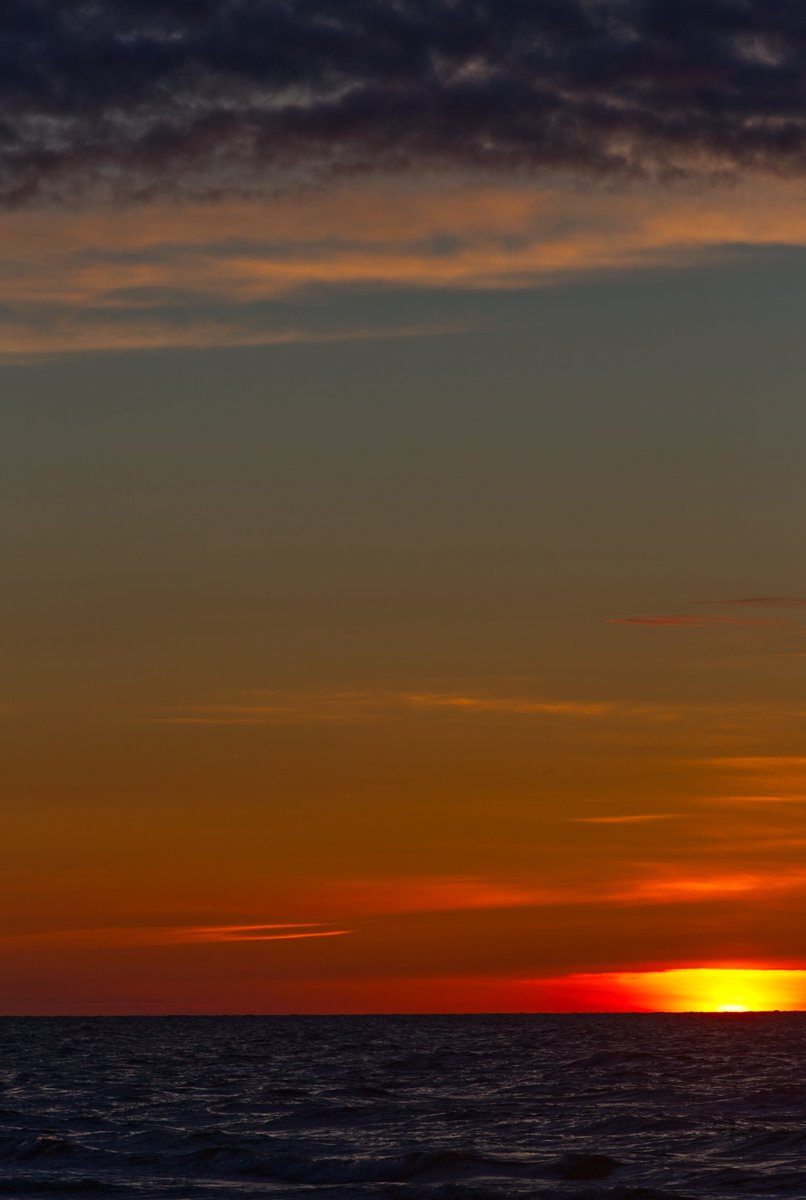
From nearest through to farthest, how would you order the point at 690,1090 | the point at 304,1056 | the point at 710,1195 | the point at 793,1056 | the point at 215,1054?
the point at 710,1195 < the point at 690,1090 < the point at 793,1056 < the point at 304,1056 < the point at 215,1054

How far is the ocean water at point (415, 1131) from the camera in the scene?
43.2 meters

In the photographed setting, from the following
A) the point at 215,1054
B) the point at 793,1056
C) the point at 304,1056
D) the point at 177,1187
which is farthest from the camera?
the point at 215,1054

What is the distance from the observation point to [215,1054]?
131625 mm

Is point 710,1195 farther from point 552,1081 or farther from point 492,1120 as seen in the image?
point 552,1081

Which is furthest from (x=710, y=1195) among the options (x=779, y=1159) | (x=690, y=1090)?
(x=690, y=1090)

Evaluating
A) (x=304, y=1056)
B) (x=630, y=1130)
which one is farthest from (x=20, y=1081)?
(x=630, y=1130)

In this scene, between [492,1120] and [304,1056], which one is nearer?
[492,1120]

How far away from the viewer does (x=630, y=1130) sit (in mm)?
54719

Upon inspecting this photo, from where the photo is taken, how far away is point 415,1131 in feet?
182

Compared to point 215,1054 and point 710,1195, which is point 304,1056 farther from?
point 710,1195

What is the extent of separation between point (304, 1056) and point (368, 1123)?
66505 millimetres

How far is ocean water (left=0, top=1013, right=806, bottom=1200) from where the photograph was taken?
43219 mm

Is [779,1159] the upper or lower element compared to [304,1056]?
lower

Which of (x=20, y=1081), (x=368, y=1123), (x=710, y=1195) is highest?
(x=20, y=1081)
